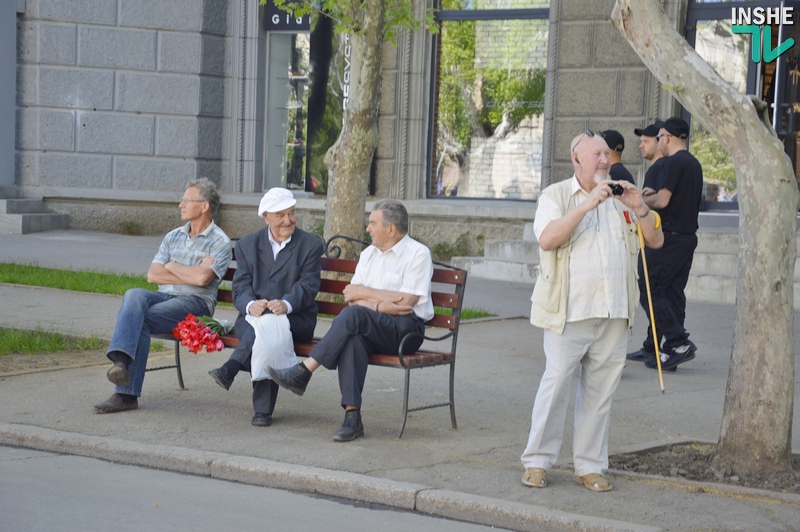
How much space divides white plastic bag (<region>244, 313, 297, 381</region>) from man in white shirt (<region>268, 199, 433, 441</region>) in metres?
0.10

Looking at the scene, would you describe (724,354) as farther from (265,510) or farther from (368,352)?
(265,510)

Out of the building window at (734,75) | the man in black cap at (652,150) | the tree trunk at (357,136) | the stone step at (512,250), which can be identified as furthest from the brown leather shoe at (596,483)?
the building window at (734,75)

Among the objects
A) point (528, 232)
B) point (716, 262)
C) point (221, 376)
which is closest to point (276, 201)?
point (221, 376)

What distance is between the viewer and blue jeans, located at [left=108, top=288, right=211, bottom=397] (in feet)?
23.3

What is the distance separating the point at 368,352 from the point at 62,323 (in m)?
4.16

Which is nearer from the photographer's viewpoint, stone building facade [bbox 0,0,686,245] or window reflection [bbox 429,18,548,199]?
window reflection [bbox 429,18,548,199]

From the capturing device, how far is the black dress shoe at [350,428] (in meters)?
6.43

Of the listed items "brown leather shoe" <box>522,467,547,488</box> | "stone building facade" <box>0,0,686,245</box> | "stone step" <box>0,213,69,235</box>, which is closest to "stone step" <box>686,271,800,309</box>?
"stone building facade" <box>0,0,686,245</box>

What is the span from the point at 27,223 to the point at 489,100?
709 centimetres

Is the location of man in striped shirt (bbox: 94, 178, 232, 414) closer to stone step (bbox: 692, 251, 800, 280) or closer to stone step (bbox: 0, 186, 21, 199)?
stone step (bbox: 692, 251, 800, 280)

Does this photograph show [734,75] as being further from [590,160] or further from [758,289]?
[590,160]

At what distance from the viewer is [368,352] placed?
6758 mm

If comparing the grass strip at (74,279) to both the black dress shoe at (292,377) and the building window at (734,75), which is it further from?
the building window at (734,75)

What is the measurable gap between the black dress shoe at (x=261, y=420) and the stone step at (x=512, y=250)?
27.3 ft
